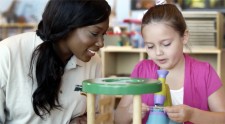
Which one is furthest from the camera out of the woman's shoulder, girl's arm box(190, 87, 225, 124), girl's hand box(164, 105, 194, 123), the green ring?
the woman's shoulder

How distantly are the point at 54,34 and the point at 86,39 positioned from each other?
4.1 inches

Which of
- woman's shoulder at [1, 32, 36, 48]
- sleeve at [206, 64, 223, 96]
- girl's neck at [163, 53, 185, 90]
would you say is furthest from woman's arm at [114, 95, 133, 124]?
woman's shoulder at [1, 32, 36, 48]

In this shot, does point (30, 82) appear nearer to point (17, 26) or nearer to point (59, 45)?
point (59, 45)

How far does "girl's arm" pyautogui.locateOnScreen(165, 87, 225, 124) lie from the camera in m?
0.88

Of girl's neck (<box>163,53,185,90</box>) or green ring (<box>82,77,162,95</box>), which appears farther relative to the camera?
girl's neck (<box>163,53,185,90</box>)

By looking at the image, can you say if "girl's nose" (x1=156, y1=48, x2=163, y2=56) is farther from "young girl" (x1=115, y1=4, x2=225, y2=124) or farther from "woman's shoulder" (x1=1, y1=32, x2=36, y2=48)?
"woman's shoulder" (x1=1, y1=32, x2=36, y2=48)

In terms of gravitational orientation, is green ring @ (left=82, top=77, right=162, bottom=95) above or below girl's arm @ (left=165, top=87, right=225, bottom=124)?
above

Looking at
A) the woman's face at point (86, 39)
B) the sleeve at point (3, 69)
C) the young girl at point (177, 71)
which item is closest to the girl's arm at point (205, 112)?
the young girl at point (177, 71)

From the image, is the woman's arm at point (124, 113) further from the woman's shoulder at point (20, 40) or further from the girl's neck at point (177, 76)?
the woman's shoulder at point (20, 40)

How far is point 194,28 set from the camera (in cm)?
229

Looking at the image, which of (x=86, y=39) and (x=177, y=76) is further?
(x=177, y=76)

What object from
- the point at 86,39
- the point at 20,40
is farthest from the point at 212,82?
the point at 20,40

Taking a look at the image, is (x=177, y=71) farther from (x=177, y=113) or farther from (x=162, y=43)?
(x=177, y=113)

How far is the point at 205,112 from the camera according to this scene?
3.30ft
